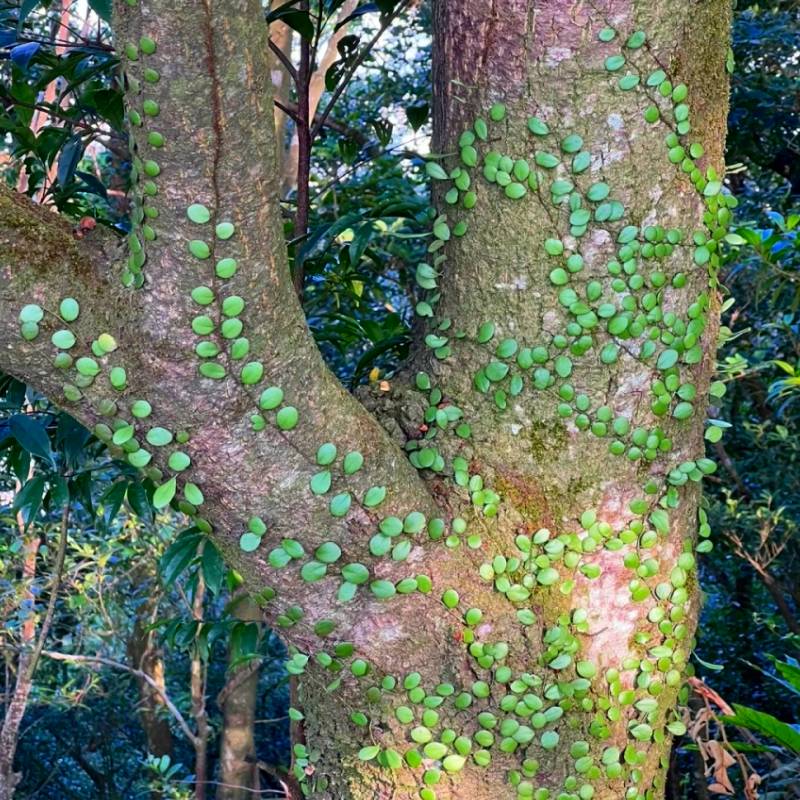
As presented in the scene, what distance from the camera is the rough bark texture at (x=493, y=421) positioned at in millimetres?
1127

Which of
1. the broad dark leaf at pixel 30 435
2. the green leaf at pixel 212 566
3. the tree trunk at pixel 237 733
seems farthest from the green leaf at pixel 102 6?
the tree trunk at pixel 237 733

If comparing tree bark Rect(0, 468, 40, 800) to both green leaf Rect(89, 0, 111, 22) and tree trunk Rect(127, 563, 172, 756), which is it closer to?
tree trunk Rect(127, 563, 172, 756)

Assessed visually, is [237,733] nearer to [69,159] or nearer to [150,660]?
[150,660]

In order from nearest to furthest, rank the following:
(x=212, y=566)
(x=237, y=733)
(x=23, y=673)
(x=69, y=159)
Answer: (x=212, y=566)
(x=69, y=159)
(x=23, y=673)
(x=237, y=733)

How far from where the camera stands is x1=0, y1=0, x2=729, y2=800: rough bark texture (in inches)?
44.4

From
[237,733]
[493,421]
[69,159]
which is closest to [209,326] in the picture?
[493,421]

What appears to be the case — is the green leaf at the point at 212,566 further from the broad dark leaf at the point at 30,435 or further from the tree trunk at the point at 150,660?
the tree trunk at the point at 150,660

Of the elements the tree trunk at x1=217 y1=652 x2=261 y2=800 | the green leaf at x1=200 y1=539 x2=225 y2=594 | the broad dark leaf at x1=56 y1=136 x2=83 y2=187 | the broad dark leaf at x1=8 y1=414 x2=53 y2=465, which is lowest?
the tree trunk at x1=217 y1=652 x2=261 y2=800

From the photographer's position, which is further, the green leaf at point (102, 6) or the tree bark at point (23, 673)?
the tree bark at point (23, 673)

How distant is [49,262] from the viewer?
111 cm

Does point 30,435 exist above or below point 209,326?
below

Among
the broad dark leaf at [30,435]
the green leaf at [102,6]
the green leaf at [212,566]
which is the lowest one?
the green leaf at [212,566]

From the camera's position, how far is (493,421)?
4.26 ft

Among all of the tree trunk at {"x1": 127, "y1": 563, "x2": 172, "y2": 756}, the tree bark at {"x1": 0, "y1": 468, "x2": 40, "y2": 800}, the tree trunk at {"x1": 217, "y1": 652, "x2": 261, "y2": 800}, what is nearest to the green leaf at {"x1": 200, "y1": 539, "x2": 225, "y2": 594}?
the tree bark at {"x1": 0, "y1": 468, "x2": 40, "y2": 800}
